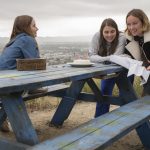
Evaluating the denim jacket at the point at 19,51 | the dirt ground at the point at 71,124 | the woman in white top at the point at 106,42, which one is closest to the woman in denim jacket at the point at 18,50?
the denim jacket at the point at 19,51

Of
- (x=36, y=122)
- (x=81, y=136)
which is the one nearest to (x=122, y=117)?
Answer: (x=81, y=136)

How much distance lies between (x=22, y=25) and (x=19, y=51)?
360 millimetres

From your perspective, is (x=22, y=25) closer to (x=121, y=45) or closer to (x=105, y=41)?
(x=105, y=41)

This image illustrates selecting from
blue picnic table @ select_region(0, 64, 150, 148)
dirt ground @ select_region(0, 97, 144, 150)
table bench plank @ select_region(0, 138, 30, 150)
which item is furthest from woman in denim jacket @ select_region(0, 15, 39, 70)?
table bench plank @ select_region(0, 138, 30, 150)

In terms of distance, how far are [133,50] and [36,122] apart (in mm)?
1705

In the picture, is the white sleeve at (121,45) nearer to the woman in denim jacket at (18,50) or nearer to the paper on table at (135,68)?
the paper on table at (135,68)

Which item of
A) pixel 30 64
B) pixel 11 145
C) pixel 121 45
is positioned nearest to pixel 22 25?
pixel 30 64

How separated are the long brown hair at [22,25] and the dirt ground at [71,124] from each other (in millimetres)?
1232

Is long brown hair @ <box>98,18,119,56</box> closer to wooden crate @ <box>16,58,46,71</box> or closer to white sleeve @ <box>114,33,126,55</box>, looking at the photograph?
white sleeve @ <box>114,33,126,55</box>

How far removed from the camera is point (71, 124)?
518cm

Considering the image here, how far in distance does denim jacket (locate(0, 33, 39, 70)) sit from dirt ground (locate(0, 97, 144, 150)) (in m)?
1.01

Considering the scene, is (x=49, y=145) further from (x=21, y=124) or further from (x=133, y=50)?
(x=133, y=50)

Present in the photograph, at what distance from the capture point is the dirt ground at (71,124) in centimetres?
A: 424

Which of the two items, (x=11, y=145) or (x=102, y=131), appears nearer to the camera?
(x=11, y=145)
